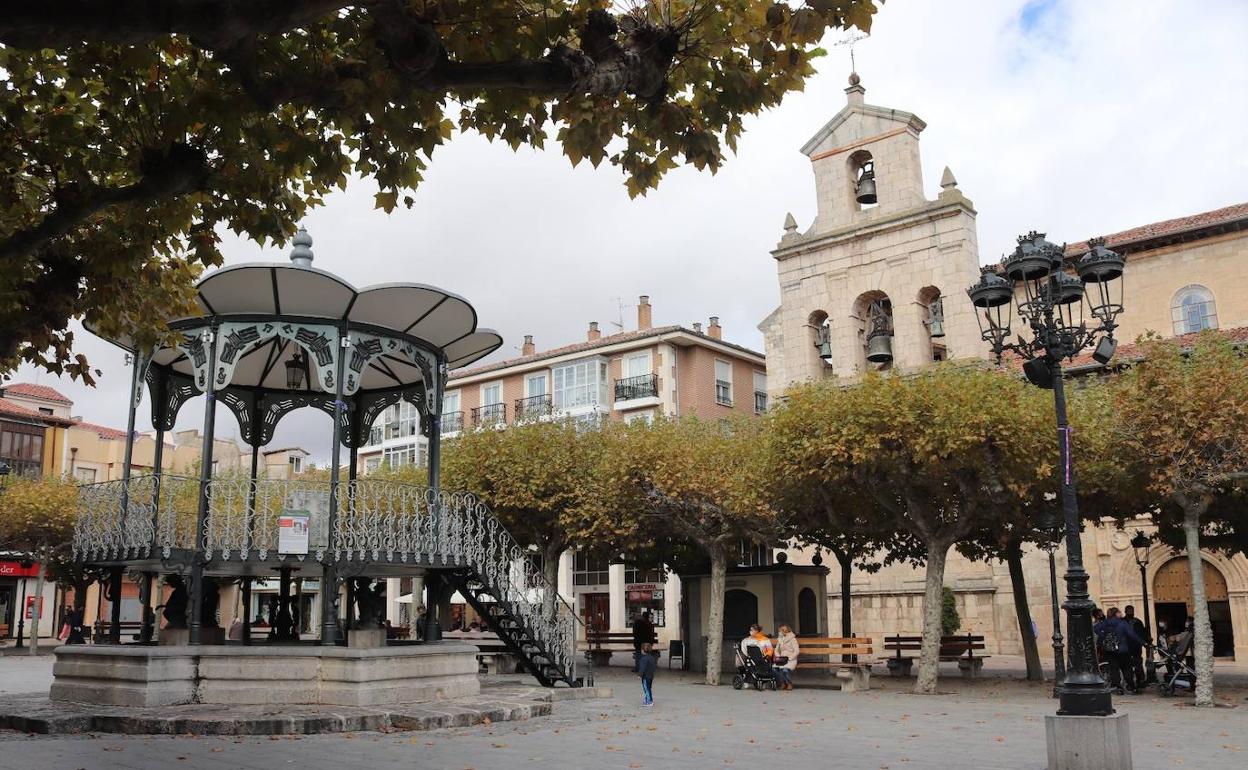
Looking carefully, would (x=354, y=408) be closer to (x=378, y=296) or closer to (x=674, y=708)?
(x=378, y=296)

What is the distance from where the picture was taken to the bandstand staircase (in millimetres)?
17234

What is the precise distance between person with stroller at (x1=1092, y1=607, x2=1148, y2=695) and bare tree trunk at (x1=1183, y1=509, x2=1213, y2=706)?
2.06m

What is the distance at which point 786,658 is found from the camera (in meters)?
22.0

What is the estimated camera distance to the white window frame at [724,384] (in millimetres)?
52688

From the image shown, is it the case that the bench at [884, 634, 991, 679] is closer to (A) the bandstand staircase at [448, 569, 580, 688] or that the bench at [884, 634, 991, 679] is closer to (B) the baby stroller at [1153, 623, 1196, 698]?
(B) the baby stroller at [1153, 623, 1196, 698]

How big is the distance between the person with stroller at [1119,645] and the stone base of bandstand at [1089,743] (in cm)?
1140

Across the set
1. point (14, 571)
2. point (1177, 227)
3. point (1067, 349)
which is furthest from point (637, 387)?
point (1067, 349)

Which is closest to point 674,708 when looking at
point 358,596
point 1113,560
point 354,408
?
point 358,596

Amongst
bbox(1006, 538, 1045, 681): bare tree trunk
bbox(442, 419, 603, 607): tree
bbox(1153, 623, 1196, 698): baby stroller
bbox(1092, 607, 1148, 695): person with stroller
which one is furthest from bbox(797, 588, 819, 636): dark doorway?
bbox(1153, 623, 1196, 698): baby stroller

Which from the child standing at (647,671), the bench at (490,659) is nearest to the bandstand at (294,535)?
the child standing at (647,671)

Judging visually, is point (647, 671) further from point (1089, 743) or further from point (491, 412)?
point (491, 412)

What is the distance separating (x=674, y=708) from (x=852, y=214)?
23526mm

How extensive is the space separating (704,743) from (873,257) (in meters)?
26.1

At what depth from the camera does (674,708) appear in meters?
17.1
